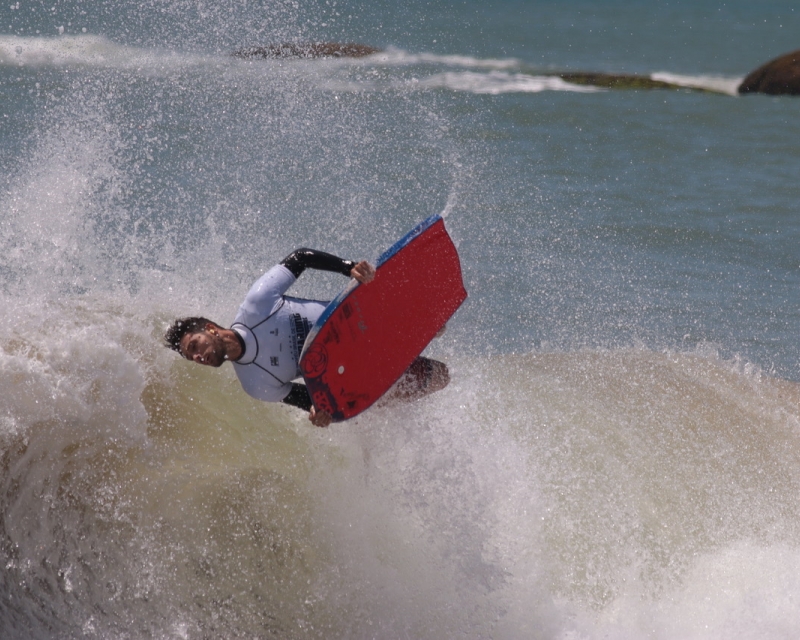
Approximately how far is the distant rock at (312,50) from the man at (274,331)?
1089 centimetres

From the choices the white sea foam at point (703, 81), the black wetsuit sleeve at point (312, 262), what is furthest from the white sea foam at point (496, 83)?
the black wetsuit sleeve at point (312, 262)

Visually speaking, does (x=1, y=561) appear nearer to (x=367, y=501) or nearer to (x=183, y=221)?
(x=367, y=501)

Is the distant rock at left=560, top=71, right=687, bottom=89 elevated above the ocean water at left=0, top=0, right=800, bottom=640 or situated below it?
below

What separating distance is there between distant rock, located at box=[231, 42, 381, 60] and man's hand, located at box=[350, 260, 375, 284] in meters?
11.0

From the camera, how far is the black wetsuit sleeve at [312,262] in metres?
4.36

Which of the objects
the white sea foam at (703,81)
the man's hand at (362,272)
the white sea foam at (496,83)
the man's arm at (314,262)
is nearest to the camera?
the man's hand at (362,272)

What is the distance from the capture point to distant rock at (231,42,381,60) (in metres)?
14.8

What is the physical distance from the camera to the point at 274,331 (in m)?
4.25

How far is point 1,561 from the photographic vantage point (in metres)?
4.22

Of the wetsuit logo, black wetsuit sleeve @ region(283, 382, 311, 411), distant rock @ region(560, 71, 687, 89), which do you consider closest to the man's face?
the wetsuit logo

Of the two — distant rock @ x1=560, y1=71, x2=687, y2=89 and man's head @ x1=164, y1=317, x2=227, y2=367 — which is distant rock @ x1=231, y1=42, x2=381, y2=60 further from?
man's head @ x1=164, y1=317, x2=227, y2=367

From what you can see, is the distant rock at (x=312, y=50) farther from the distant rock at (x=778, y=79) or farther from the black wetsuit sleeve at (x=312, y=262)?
the black wetsuit sleeve at (x=312, y=262)

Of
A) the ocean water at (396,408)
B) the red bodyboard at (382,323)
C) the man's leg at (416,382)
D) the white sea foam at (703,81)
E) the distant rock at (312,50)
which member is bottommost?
the white sea foam at (703,81)

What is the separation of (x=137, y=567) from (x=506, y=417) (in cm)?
243
